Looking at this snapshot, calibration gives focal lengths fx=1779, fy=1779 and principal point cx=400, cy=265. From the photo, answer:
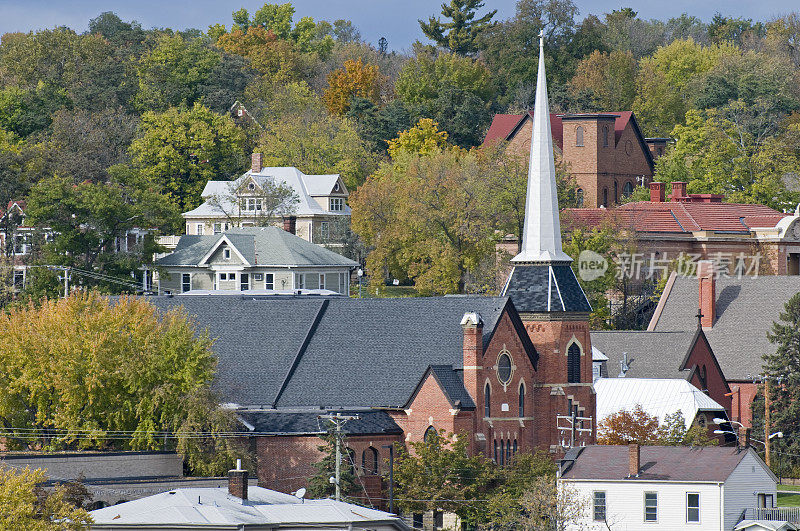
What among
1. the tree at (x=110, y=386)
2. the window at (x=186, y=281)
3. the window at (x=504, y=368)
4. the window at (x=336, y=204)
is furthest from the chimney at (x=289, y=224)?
the tree at (x=110, y=386)

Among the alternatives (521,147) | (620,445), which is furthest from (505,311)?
(521,147)

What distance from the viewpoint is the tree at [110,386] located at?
66562mm

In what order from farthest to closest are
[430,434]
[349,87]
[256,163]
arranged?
1. [349,87]
2. [256,163]
3. [430,434]

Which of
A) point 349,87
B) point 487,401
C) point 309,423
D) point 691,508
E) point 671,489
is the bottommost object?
point 691,508

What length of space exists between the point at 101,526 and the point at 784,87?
366ft

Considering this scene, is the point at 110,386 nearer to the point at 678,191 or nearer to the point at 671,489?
the point at 671,489

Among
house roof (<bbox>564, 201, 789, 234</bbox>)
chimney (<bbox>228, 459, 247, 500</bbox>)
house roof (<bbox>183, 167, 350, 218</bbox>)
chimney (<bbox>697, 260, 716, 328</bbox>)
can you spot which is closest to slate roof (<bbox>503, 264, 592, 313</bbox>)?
chimney (<bbox>228, 459, 247, 500</bbox>)

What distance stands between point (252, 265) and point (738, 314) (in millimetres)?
29725

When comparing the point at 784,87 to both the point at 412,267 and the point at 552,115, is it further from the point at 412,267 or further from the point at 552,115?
Result: the point at 412,267

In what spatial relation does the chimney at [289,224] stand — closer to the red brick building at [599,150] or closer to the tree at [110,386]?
the red brick building at [599,150]

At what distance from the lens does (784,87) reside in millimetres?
154125

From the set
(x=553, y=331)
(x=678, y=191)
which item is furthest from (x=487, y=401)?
(x=678, y=191)

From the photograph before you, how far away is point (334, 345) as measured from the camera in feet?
240

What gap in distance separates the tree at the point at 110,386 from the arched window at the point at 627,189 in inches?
2708
